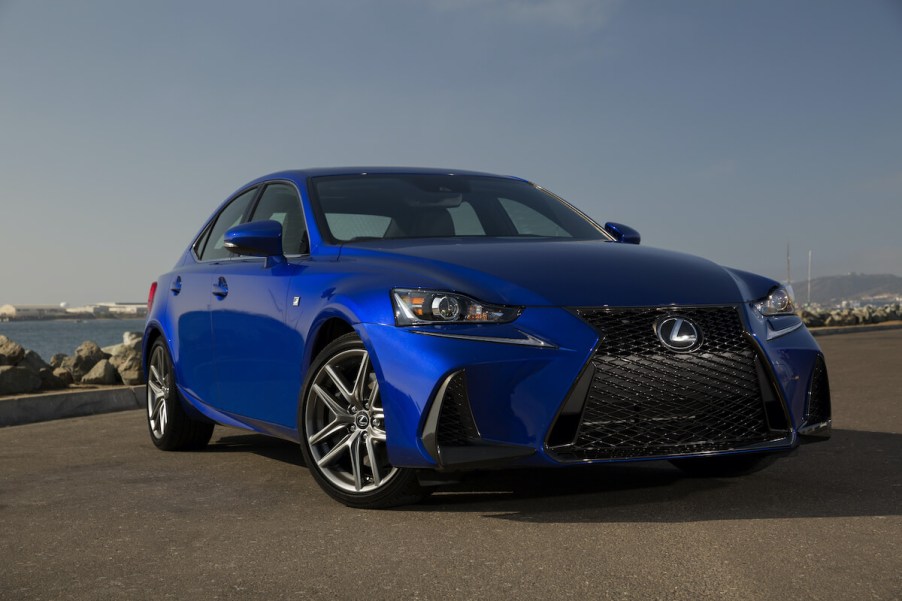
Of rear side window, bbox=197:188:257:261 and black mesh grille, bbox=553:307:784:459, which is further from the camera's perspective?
rear side window, bbox=197:188:257:261

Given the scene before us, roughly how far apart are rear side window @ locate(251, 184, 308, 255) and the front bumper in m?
1.48

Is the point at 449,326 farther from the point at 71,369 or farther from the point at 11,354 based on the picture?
the point at 71,369

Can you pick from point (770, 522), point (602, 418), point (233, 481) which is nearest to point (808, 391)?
point (770, 522)

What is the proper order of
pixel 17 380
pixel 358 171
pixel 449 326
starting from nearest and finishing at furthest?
pixel 449 326
pixel 358 171
pixel 17 380

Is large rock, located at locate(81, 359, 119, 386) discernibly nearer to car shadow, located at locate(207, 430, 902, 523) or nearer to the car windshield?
the car windshield

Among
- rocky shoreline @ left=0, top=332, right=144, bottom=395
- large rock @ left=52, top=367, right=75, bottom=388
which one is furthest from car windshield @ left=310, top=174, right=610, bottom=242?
large rock @ left=52, top=367, right=75, bottom=388

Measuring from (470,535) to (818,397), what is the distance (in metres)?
1.81

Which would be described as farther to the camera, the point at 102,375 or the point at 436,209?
the point at 102,375

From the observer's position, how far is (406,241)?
5637 millimetres

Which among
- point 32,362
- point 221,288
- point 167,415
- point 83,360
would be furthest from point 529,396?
point 83,360

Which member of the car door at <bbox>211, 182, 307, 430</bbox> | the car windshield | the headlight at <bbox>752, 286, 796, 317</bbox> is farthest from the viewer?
the car windshield

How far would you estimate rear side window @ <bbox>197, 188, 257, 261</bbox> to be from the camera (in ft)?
23.1

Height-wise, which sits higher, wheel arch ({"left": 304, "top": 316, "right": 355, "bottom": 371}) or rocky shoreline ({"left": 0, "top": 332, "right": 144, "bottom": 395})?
wheel arch ({"left": 304, "top": 316, "right": 355, "bottom": 371})

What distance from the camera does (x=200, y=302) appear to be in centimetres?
684
